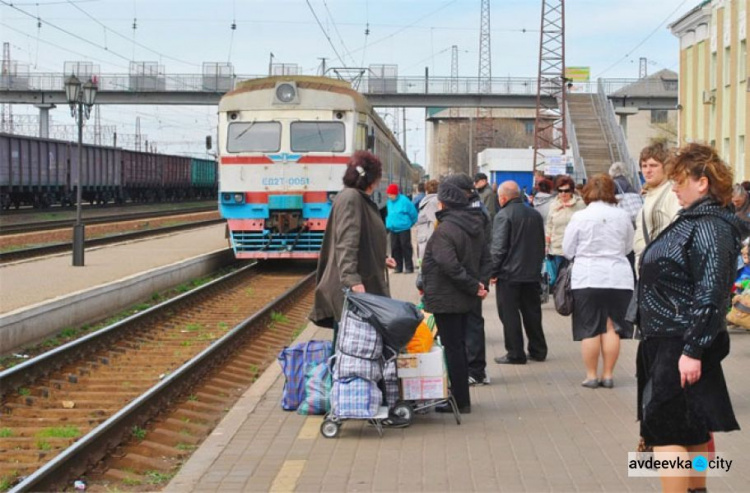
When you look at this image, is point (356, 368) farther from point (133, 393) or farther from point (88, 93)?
point (88, 93)

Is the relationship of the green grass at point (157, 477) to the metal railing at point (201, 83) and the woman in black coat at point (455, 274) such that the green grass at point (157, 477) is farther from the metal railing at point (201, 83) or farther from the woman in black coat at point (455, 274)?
the metal railing at point (201, 83)

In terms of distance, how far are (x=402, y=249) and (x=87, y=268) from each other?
5840 mm

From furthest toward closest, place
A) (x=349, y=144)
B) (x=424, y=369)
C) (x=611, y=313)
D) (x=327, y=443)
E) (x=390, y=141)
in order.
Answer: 1. (x=390, y=141)
2. (x=349, y=144)
3. (x=611, y=313)
4. (x=424, y=369)
5. (x=327, y=443)

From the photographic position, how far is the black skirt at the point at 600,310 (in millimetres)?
9547

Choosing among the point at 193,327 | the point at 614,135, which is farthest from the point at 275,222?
the point at 614,135

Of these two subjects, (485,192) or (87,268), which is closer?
(485,192)

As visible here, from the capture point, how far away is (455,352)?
8461 mm

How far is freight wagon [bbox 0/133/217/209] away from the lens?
147ft

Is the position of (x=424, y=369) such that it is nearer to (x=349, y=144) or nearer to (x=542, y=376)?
(x=542, y=376)

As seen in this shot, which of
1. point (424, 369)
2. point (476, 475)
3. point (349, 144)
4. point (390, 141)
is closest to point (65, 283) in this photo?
point (349, 144)

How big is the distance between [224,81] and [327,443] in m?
60.7

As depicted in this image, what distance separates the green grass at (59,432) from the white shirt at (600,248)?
4.05m

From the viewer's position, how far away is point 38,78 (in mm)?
65625

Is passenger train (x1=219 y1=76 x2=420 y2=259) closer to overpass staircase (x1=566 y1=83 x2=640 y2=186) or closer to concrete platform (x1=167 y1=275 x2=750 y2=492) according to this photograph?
concrete platform (x1=167 y1=275 x2=750 y2=492)
